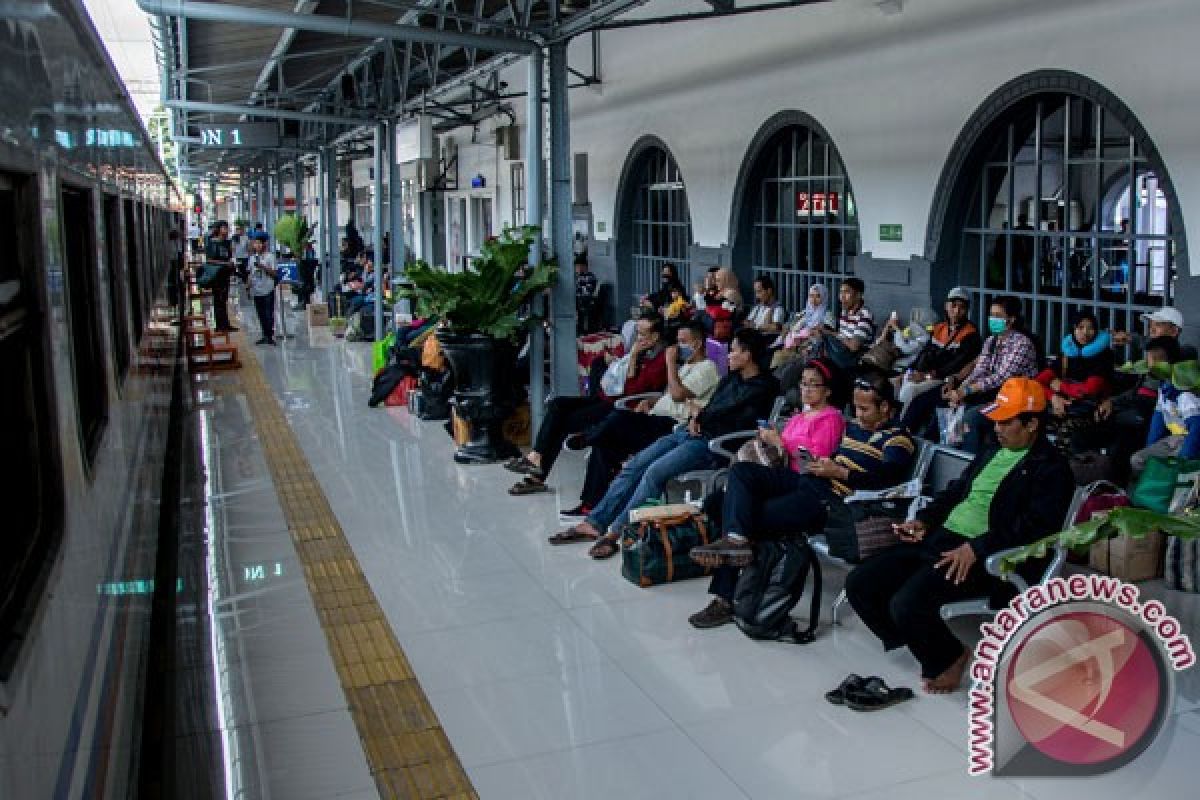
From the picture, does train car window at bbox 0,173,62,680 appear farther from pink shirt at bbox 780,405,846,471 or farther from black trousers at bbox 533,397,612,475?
black trousers at bbox 533,397,612,475

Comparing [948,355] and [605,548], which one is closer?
[605,548]

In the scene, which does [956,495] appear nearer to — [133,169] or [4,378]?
[4,378]

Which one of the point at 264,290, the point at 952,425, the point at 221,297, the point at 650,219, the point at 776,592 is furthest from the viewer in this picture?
the point at 221,297

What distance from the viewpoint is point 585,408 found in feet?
26.0

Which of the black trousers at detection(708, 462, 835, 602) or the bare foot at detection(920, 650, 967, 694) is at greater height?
the black trousers at detection(708, 462, 835, 602)

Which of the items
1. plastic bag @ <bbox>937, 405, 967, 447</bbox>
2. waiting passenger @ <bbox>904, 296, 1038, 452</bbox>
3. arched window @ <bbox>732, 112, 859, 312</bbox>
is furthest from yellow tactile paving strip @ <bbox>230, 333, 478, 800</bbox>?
arched window @ <bbox>732, 112, 859, 312</bbox>

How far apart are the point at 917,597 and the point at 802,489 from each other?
1019 mm

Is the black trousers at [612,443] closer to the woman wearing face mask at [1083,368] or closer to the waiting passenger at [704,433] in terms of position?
the waiting passenger at [704,433]

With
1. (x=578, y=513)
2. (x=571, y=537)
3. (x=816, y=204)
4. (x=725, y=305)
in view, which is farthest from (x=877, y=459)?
(x=725, y=305)

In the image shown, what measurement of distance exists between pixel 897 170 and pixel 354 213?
1327 inches

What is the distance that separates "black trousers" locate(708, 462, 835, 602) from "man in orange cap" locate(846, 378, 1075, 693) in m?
0.60

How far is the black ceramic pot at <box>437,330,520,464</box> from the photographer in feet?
29.0

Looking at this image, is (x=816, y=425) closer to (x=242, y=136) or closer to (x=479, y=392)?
(x=479, y=392)

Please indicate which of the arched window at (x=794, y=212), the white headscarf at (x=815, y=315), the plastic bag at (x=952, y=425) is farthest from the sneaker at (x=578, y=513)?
the arched window at (x=794, y=212)
